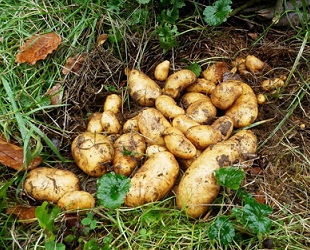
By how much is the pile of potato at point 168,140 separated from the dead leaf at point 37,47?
1.84ft

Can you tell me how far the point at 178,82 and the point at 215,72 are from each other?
311 mm

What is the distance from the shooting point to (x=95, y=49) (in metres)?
3.29

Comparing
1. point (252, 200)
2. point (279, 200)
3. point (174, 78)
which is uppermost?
point (174, 78)

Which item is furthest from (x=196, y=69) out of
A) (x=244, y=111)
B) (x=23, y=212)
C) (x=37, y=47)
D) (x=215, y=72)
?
(x=23, y=212)

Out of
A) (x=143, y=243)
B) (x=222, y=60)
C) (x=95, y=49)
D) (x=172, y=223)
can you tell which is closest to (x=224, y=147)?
(x=172, y=223)

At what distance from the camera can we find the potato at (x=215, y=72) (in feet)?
10.4

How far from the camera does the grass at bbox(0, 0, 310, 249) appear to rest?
96.7 inches

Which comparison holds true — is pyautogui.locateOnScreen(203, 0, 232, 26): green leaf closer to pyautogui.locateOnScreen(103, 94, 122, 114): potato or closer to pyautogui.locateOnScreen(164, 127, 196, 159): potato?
pyautogui.locateOnScreen(103, 94, 122, 114): potato

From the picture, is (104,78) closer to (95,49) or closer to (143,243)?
(95,49)

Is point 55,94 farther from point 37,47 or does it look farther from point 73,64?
point 37,47

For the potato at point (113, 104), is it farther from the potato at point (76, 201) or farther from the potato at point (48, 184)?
the potato at point (76, 201)

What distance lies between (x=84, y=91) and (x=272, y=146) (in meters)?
1.22

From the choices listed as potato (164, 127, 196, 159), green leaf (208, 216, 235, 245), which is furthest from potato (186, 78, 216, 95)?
green leaf (208, 216, 235, 245)

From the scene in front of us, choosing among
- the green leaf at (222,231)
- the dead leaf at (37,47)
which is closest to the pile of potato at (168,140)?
the green leaf at (222,231)
